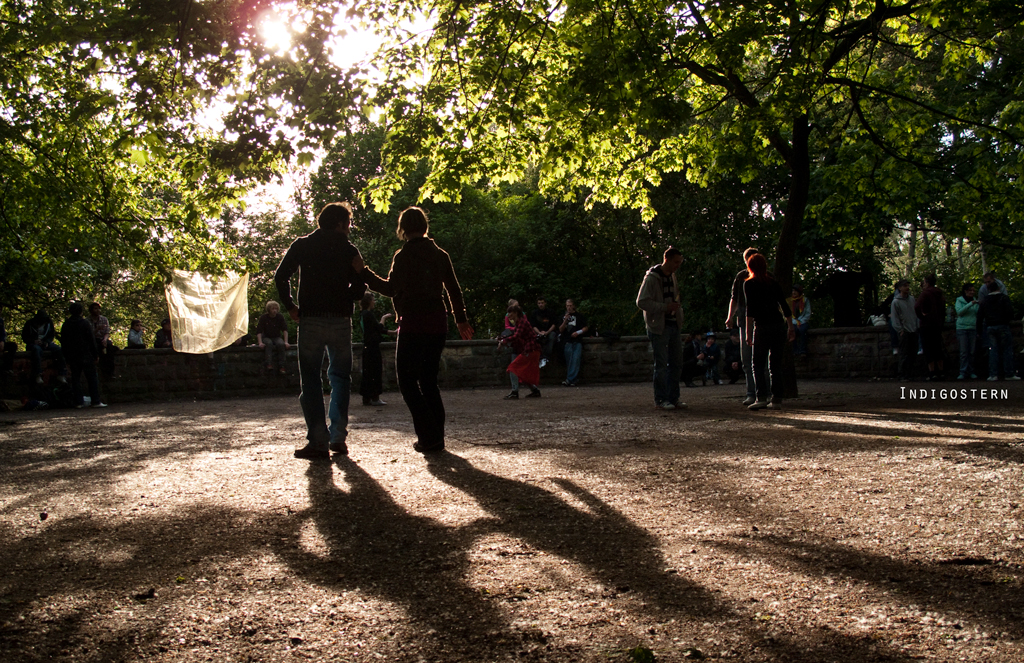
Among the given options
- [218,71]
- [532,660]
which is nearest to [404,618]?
[532,660]

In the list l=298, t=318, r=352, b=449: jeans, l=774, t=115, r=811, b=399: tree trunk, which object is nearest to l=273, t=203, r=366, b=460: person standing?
l=298, t=318, r=352, b=449: jeans

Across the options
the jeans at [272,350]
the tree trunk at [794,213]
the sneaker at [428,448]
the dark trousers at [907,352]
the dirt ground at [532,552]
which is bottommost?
the dirt ground at [532,552]

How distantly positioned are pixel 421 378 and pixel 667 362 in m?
4.65

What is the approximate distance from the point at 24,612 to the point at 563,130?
1019cm

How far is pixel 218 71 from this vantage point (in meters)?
8.07

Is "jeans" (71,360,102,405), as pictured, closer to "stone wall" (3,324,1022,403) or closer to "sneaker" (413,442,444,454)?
"stone wall" (3,324,1022,403)

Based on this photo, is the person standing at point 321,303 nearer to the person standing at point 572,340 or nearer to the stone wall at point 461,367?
the stone wall at point 461,367

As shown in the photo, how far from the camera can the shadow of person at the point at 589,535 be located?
306 cm

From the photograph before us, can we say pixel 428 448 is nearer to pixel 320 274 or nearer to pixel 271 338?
pixel 320 274

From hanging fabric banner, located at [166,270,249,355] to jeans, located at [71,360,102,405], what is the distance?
1.98m

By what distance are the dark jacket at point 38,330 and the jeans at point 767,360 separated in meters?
12.4

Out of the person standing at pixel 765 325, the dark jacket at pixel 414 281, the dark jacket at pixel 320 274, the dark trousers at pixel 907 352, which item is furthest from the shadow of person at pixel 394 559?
the dark trousers at pixel 907 352

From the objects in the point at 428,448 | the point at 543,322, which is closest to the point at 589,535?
the point at 428,448

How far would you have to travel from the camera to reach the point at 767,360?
10.7m
